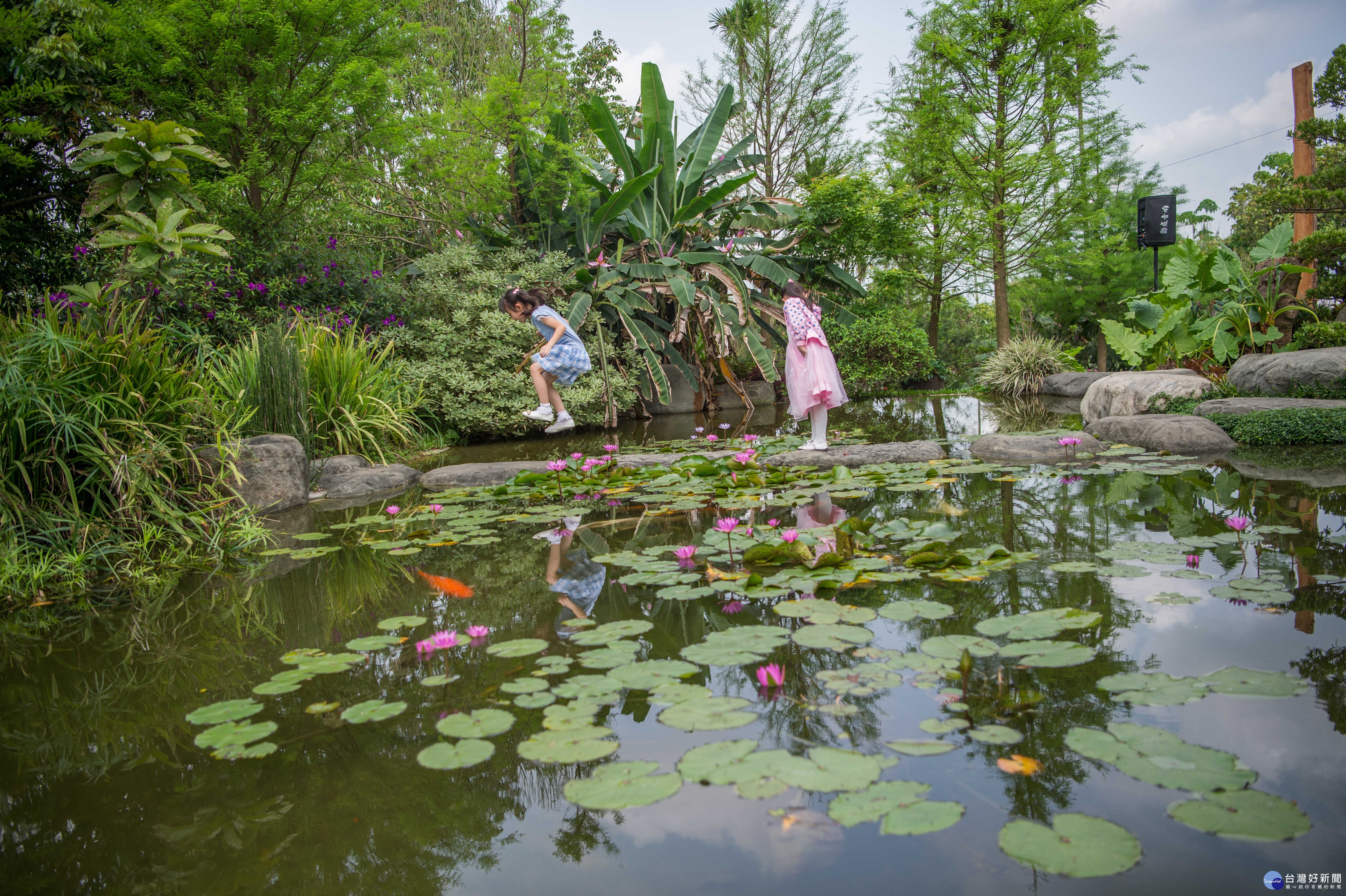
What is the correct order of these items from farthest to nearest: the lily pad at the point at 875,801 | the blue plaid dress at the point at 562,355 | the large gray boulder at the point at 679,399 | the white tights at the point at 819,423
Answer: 1. the large gray boulder at the point at 679,399
2. the blue plaid dress at the point at 562,355
3. the white tights at the point at 819,423
4. the lily pad at the point at 875,801

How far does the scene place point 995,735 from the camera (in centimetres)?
161

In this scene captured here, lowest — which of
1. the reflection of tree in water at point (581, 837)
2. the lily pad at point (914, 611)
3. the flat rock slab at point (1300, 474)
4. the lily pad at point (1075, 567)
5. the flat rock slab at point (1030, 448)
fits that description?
the reflection of tree in water at point (581, 837)

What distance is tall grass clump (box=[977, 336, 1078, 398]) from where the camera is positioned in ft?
45.1

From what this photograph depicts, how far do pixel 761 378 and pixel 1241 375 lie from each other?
7723 mm

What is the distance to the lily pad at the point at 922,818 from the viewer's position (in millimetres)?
1307

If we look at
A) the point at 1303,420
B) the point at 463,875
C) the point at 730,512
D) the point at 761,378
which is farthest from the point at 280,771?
the point at 761,378

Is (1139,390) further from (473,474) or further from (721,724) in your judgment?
(721,724)

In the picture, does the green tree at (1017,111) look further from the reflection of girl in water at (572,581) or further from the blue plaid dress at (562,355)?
the reflection of girl in water at (572,581)

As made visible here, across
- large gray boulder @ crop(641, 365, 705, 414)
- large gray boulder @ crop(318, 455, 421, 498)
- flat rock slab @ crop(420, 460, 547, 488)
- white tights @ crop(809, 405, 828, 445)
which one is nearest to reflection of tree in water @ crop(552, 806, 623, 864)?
flat rock slab @ crop(420, 460, 547, 488)

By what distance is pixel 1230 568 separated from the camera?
278 centimetres

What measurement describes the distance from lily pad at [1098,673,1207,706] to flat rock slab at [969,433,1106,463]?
4.07 meters

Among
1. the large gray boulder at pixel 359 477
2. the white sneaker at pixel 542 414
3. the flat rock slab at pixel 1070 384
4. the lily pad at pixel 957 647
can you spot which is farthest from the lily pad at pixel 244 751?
the flat rock slab at pixel 1070 384

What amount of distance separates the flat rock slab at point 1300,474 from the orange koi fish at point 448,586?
4.81 m

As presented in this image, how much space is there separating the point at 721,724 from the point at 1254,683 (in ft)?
4.46
